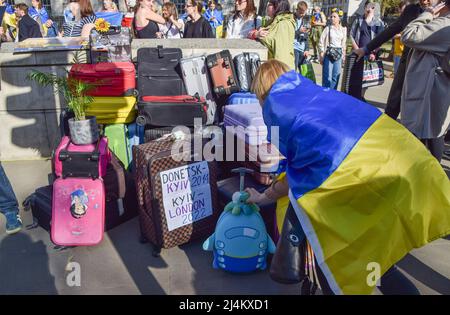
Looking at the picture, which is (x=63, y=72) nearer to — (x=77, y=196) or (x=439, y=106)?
(x=77, y=196)

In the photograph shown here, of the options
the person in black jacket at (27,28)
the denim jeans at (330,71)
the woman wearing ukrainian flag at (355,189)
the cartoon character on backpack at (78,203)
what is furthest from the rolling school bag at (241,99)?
the person in black jacket at (27,28)

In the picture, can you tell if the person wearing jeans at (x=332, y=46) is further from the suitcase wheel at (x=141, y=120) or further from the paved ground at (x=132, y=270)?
Answer: the paved ground at (x=132, y=270)

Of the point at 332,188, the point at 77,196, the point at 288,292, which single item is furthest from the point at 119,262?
the point at 332,188

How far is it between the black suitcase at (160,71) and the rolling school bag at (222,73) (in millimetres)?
346

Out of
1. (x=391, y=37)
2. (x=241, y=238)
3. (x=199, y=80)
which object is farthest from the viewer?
(x=199, y=80)

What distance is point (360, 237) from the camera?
1935mm

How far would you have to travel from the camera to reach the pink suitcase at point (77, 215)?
10.4ft

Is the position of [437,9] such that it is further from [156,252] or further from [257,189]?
[156,252]

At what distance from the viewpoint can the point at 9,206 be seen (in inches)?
135

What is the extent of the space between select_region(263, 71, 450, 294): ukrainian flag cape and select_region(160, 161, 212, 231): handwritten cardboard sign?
125 cm

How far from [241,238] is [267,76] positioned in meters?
1.10

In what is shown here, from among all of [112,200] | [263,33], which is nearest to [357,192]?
[112,200]

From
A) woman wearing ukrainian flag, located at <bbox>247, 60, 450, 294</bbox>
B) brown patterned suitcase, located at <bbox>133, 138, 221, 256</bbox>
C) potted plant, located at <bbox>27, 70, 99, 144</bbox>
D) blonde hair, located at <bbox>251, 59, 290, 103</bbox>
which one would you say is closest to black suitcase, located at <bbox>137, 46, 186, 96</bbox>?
potted plant, located at <bbox>27, 70, 99, 144</bbox>
